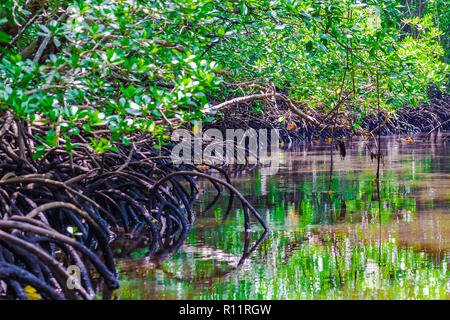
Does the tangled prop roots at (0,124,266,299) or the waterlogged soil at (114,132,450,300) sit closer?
the tangled prop roots at (0,124,266,299)

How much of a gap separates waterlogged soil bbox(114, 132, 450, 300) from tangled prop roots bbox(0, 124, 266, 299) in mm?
235

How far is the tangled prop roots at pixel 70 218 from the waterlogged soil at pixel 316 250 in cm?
24

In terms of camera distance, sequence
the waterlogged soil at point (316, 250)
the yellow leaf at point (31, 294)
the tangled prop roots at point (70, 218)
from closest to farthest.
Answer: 1. the tangled prop roots at point (70, 218)
2. the yellow leaf at point (31, 294)
3. the waterlogged soil at point (316, 250)

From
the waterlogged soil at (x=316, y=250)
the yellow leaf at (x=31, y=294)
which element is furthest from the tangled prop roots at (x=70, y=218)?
the waterlogged soil at (x=316, y=250)

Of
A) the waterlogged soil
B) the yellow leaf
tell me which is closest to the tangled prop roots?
the yellow leaf

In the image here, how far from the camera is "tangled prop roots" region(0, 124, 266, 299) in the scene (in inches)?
141

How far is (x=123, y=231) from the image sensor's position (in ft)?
19.7

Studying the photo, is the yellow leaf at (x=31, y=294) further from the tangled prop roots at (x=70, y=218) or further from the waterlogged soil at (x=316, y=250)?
the waterlogged soil at (x=316, y=250)

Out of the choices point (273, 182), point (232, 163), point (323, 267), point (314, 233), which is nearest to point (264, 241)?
point (314, 233)

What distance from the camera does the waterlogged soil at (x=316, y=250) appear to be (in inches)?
164

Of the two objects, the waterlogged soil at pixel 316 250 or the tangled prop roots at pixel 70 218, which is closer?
the tangled prop roots at pixel 70 218

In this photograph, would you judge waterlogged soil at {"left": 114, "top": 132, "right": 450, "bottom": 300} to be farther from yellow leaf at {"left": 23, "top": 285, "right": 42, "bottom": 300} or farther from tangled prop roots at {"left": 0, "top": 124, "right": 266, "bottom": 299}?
yellow leaf at {"left": 23, "top": 285, "right": 42, "bottom": 300}

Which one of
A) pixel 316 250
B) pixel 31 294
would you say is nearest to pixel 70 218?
pixel 31 294
